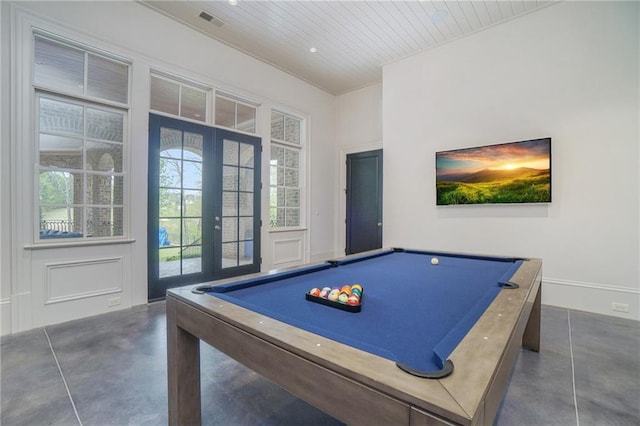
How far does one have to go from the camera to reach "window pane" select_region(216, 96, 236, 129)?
428 centimetres

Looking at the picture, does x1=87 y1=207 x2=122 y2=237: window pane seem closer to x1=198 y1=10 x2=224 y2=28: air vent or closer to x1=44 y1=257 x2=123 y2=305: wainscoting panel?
x1=44 y1=257 x2=123 y2=305: wainscoting panel

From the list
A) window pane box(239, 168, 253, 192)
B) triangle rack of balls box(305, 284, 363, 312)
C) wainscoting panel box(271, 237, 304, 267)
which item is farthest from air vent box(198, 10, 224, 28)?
triangle rack of balls box(305, 284, 363, 312)

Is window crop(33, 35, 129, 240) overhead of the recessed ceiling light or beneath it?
beneath

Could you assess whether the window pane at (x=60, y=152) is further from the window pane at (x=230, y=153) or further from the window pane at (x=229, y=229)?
the window pane at (x=229, y=229)

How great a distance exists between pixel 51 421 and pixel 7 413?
0.96ft

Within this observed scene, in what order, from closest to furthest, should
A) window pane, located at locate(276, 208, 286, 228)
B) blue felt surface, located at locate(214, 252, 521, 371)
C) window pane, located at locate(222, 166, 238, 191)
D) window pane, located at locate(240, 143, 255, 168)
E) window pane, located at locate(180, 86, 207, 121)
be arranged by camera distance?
blue felt surface, located at locate(214, 252, 521, 371), window pane, located at locate(180, 86, 207, 121), window pane, located at locate(222, 166, 238, 191), window pane, located at locate(240, 143, 255, 168), window pane, located at locate(276, 208, 286, 228)

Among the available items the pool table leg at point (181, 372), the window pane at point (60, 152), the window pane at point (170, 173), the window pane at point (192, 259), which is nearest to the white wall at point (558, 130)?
the window pane at point (192, 259)

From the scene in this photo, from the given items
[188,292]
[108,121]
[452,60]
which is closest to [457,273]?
[188,292]

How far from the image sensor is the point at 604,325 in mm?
2857

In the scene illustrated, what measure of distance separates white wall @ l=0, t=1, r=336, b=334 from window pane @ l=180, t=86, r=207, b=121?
205 millimetres

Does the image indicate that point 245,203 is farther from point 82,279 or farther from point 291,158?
point 82,279

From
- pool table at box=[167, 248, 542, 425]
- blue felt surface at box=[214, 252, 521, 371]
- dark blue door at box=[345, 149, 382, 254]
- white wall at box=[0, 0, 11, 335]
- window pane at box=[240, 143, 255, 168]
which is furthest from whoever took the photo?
dark blue door at box=[345, 149, 382, 254]

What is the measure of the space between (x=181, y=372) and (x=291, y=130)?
464 cm

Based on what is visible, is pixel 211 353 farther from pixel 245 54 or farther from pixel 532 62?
pixel 532 62
